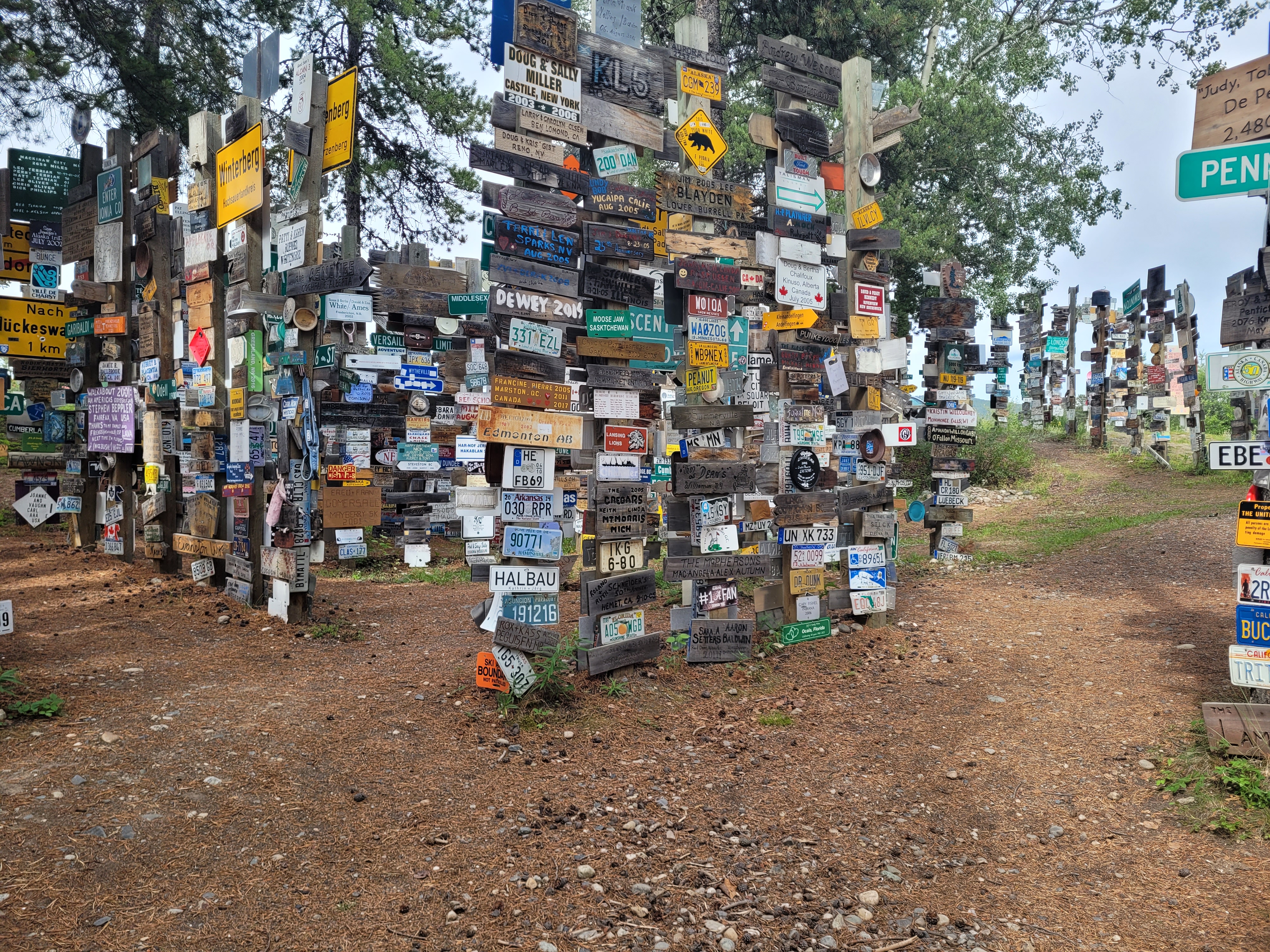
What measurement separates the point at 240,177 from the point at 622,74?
4.47 metres

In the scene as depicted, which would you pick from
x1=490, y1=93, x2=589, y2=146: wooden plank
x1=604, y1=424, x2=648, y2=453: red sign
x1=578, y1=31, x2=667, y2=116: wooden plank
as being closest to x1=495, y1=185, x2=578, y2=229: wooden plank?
x1=490, y1=93, x2=589, y2=146: wooden plank

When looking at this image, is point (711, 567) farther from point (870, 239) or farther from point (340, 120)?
point (340, 120)

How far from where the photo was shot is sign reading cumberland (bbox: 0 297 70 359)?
12117 mm

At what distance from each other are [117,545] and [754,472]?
29.0ft

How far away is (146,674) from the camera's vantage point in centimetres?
660

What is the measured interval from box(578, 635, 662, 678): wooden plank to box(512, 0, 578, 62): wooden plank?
4.62 m

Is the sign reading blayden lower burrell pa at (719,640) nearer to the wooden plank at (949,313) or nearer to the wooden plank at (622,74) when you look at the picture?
the wooden plank at (622,74)

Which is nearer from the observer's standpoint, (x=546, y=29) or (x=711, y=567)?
(x=546, y=29)

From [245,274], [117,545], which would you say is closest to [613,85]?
[245,274]

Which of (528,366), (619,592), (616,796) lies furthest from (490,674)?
(528,366)

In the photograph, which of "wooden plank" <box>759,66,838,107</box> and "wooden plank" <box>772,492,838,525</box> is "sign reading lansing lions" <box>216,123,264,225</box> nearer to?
"wooden plank" <box>759,66,838,107</box>

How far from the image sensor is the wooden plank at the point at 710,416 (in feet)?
23.8

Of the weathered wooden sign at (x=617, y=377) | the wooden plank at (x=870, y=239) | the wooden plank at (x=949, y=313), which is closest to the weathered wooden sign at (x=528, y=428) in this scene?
the weathered wooden sign at (x=617, y=377)

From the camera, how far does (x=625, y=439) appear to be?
6.87 metres
